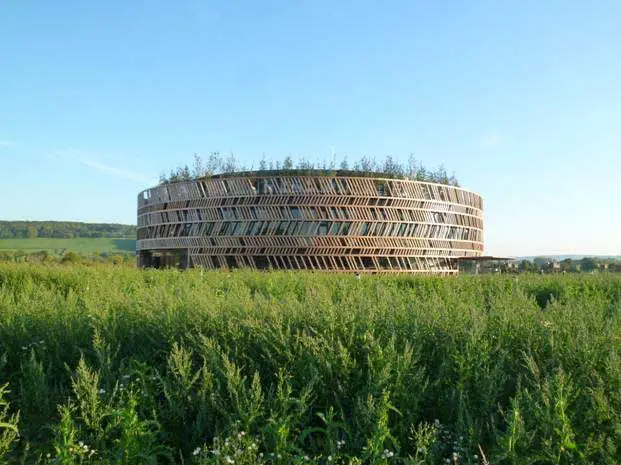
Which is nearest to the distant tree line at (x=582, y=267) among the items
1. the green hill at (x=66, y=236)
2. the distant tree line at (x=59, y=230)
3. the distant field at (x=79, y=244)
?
the distant field at (x=79, y=244)

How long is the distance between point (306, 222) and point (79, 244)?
51936 millimetres

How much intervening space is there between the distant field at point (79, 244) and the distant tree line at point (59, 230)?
214cm

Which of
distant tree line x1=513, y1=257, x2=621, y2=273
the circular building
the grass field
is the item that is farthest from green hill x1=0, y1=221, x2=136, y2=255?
the grass field

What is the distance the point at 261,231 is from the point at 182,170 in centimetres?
1073

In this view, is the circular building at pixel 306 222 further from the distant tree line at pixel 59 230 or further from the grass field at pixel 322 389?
the distant tree line at pixel 59 230

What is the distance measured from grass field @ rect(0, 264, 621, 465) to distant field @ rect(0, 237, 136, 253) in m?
71.9

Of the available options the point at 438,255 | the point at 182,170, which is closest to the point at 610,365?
the point at 438,255

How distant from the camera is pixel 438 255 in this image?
4350 cm

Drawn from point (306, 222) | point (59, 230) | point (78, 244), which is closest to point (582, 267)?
point (306, 222)

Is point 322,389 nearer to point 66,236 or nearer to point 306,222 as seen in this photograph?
point 306,222

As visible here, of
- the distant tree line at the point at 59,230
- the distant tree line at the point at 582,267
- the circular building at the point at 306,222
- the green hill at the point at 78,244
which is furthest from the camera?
the distant tree line at the point at 59,230

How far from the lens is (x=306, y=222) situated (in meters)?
38.9

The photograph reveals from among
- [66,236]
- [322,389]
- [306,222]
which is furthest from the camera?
[66,236]

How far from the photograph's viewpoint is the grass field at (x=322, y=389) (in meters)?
3.69
